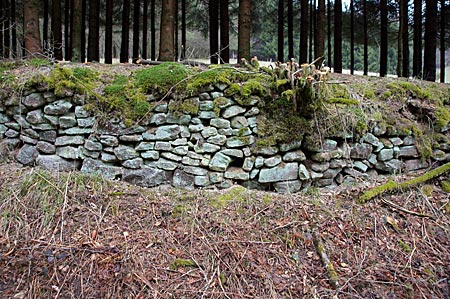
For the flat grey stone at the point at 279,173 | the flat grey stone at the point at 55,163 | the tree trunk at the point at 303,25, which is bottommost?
the flat grey stone at the point at 279,173

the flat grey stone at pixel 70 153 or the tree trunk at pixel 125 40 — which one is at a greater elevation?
the tree trunk at pixel 125 40

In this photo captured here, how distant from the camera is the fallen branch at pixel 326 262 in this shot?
2686 millimetres

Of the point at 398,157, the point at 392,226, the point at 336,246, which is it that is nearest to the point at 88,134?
the point at 336,246

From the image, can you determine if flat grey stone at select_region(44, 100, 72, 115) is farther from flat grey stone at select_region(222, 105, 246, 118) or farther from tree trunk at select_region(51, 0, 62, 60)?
tree trunk at select_region(51, 0, 62, 60)

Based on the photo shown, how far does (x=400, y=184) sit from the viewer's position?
12.3ft

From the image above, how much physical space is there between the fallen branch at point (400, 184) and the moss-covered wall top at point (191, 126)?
1.27 ft

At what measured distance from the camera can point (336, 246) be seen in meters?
3.04

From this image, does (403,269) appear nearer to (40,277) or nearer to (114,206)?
(114,206)

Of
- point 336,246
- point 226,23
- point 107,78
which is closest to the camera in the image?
point 336,246

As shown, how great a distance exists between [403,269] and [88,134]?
362cm

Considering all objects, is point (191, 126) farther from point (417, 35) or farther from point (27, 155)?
point (417, 35)

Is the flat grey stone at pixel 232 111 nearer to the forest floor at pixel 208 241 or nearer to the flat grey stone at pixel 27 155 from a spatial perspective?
the forest floor at pixel 208 241

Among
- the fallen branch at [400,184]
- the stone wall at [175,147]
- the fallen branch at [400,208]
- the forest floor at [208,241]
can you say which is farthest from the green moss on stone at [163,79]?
the fallen branch at [400,208]

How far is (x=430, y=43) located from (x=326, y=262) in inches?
267
